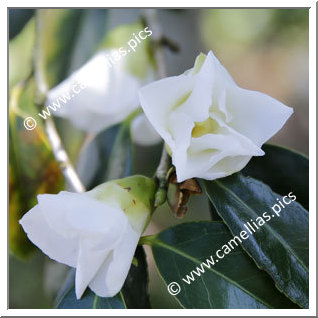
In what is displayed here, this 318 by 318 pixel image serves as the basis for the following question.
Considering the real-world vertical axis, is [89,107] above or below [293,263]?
above

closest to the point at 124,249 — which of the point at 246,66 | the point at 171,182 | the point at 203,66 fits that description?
the point at 171,182

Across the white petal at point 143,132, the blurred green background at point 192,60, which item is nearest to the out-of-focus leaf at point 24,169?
the blurred green background at point 192,60

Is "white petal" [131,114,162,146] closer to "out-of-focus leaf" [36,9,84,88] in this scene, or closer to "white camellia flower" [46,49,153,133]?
"white camellia flower" [46,49,153,133]

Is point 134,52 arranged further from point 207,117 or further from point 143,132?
point 207,117

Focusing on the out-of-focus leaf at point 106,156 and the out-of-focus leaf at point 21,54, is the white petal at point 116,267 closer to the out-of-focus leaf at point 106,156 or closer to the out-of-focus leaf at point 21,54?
the out-of-focus leaf at point 106,156

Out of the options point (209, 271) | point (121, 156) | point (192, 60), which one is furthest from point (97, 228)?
point (192, 60)

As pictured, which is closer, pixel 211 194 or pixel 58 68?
pixel 211 194

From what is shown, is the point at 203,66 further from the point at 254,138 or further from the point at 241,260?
the point at 241,260
